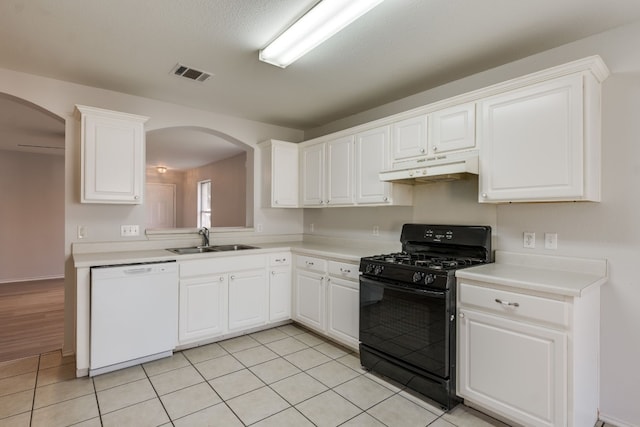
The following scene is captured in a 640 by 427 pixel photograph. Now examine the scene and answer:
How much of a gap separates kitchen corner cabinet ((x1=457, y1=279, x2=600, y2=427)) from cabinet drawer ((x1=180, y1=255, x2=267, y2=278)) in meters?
2.00

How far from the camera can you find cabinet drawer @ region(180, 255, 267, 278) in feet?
9.81

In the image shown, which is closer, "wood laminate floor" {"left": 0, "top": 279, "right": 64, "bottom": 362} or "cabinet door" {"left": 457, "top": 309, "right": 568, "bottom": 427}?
"cabinet door" {"left": 457, "top": 309, "right": 568, "bottom": 427}

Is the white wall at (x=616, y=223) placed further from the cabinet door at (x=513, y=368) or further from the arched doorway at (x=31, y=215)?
the arched doorway at (x=31, y=215)

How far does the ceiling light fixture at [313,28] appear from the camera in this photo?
1.79 metres

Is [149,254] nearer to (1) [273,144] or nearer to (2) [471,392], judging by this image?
(1) [273,144]

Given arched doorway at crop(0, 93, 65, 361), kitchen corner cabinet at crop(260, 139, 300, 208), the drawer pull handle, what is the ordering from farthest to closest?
1. arched doorway at crop(0, 93, 65, 361)
2. kitchen corner cabinet at crop(260, 139, 300, 208)
3. the drawer pull handle

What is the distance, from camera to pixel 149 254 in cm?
294

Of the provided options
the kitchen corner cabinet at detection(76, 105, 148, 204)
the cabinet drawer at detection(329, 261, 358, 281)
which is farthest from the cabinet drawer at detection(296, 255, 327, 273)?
the kitchen corner cabinet at detection(76, 105, 148, 204)

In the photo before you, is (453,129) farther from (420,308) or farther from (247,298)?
(247,298)

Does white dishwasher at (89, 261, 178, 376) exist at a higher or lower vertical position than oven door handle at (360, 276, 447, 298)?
lower

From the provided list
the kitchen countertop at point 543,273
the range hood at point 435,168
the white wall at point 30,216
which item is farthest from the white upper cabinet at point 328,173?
the white wall at point 30,216

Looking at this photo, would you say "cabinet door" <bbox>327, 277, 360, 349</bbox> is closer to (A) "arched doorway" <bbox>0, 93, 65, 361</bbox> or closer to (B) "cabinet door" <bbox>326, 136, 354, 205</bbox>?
(B) "cabinet door" <bbox>326, 136, 354, 205</bbox>

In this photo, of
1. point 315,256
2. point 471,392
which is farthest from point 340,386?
point 315,256

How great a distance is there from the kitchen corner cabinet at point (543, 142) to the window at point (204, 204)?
727 centimetres
